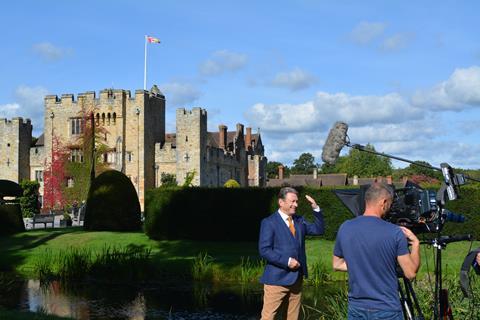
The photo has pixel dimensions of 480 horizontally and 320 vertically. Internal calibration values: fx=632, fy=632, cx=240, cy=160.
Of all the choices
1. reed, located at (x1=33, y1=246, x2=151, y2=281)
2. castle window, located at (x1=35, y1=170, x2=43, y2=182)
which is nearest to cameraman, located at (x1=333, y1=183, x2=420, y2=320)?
reed, located at (x1=33, y1=246, x2=151, y2=281)

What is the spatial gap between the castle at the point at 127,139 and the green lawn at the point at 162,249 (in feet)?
84.2

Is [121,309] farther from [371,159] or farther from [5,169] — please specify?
[371,159]

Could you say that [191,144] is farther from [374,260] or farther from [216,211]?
[374,260]

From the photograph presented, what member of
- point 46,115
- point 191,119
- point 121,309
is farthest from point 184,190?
point 46,115

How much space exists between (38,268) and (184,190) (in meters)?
9.05

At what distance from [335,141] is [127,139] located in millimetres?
45158

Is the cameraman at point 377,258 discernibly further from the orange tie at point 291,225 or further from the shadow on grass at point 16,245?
the shadow on grass at point 16,245

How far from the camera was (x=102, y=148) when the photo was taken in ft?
170

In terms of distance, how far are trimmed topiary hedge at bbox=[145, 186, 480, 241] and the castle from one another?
84.1 feet

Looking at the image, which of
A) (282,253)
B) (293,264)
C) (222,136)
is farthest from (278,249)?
(222,136)

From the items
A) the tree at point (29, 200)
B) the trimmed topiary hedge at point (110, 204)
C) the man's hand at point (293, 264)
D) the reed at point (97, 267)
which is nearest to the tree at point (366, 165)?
the tree at point (29, 200)

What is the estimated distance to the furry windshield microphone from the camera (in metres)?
7.91

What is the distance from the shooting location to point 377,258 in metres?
4.63

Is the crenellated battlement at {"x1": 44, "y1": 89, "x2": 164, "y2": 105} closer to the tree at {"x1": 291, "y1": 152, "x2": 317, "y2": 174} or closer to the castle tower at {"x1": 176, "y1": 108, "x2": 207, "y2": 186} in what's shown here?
the castle tower at {"x1": 176, "y1": 108, "x2": 207, "y2": 186}
